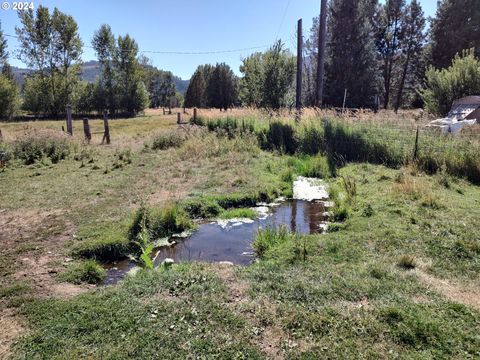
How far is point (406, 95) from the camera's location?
34969 millimetres

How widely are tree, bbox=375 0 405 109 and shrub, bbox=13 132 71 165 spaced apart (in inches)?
1179

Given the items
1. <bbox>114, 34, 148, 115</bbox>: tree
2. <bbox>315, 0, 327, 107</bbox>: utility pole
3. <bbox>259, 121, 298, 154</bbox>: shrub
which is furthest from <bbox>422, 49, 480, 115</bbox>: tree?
<bbox>114, 34, 148, 115</bbox>: tree

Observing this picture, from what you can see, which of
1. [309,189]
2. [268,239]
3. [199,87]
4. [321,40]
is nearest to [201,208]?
[268,239]

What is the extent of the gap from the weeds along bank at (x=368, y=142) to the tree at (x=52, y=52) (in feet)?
109

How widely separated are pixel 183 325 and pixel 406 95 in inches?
1483

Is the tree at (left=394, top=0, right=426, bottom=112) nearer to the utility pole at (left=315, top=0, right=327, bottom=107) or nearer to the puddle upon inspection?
the utility pole at (left=315, top=0, right=327, bottom=107)

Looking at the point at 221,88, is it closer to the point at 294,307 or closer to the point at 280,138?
the point at 280,138

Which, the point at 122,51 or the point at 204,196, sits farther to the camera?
the point at 122,51

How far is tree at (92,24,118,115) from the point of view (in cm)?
4459

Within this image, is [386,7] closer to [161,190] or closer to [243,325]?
[161,190]

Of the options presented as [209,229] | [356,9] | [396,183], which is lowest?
[209,229]

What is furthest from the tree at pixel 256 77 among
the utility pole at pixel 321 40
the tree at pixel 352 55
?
the tree at pixel 352 55

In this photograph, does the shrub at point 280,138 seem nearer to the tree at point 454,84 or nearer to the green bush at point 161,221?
the green bush at point 161,221

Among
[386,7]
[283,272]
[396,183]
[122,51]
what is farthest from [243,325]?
[122,51]
